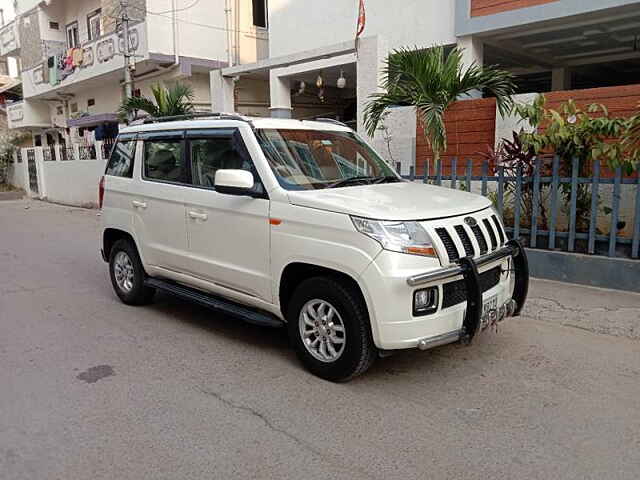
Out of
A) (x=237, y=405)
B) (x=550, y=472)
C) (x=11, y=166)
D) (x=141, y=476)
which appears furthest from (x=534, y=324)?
(x=11, y=166)

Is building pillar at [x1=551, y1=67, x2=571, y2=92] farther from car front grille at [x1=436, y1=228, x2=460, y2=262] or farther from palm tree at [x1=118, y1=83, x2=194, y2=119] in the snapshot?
car front grille at [x1=436, y1=228, x2=460, y2=262]

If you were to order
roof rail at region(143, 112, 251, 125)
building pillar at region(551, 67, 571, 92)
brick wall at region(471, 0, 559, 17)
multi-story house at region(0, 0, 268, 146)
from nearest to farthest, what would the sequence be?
1. roof rail at region(143, 112, 251, 125)
2. brick wall at region(471, 0, 559, 17)
3. building pillar at region(551, 67, 571, 92)
4. multi-story house at region(0, 0, 268, 146)

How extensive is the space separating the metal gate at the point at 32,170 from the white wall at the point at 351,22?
12.8m

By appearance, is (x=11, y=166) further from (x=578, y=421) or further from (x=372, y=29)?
(x=578, y=421)

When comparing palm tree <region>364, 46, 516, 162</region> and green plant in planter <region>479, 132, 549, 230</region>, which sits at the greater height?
palm tree <region>364, 46, 516, 162</region>

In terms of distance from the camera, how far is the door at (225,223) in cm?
445

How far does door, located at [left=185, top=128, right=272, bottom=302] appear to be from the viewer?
4.45 meters

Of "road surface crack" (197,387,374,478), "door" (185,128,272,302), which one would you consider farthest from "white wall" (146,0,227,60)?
"road surface crack" (197,387,374,478)

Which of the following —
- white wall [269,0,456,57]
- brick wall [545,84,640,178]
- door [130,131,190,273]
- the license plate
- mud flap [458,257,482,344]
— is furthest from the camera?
white wall [269,0,456,57]

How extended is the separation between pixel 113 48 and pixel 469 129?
45.6ft

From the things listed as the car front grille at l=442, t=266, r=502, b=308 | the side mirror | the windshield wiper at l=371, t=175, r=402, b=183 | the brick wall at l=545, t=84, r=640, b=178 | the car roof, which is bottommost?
the car front grille at l=442, t=266, r=502, b=308

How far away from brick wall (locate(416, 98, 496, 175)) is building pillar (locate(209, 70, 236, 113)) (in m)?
7.02

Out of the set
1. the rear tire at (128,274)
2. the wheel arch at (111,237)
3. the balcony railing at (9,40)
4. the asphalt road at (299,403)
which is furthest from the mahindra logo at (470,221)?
the balcony railing at (9,40)

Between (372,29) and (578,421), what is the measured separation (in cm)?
1106
